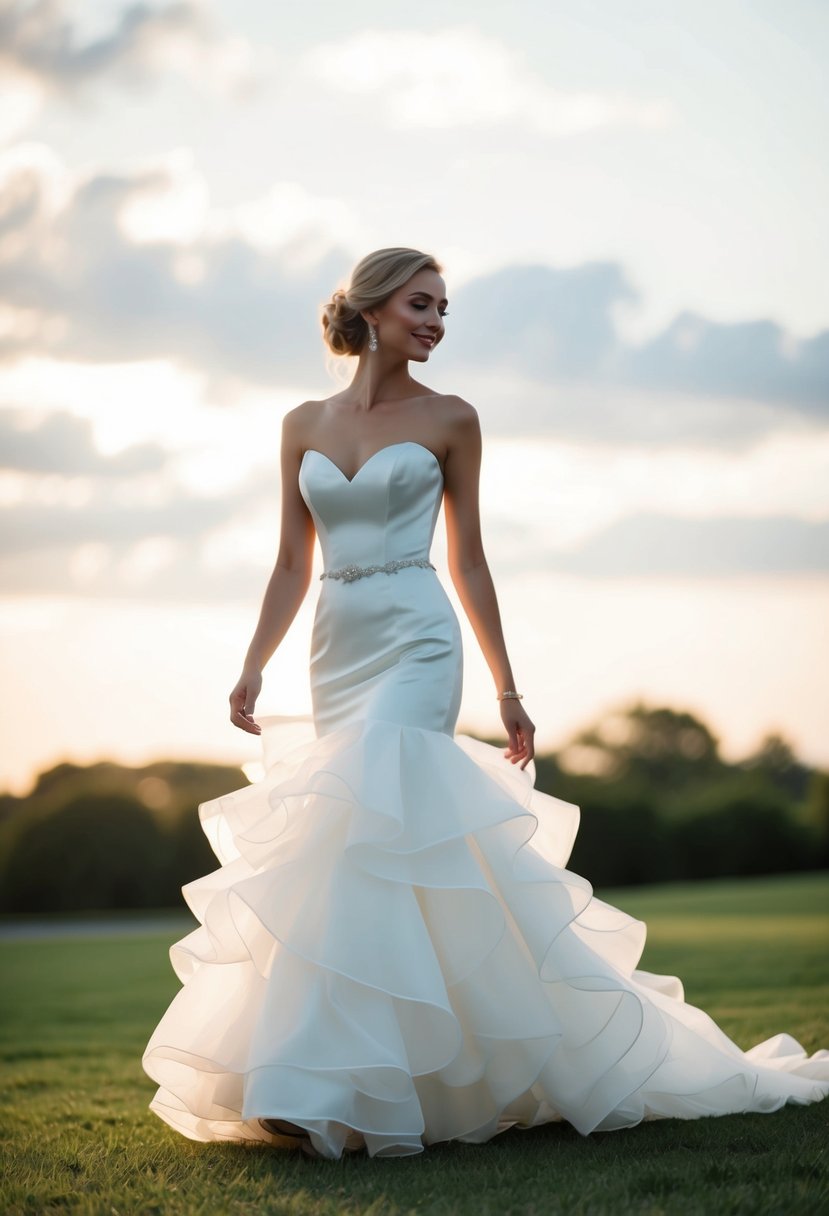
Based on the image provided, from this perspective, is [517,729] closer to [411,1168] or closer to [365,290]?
[411,1168]

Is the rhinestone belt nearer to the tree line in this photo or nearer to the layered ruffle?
the layered ruffle

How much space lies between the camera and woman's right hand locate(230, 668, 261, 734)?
5039 millimetres

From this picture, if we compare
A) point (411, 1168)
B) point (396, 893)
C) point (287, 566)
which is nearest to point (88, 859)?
point (287, 566)

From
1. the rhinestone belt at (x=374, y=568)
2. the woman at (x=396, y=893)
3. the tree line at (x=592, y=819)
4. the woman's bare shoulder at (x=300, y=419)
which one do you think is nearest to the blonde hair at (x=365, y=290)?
the woman at (x=396, y=893)

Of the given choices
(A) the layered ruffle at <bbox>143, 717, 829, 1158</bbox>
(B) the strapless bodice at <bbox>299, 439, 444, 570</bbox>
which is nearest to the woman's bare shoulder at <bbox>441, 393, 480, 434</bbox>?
(B) the strapless bodice at <bbox>299, 439, 444, 570</bbox>

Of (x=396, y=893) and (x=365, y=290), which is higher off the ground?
(x=365, y=290)

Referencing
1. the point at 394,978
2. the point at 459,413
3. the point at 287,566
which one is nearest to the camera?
the point at 394,978

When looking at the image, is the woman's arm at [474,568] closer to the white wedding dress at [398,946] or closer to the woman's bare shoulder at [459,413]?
the woman's bare shoulder at [459,413]

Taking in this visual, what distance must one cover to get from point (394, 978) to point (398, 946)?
0.10 meters

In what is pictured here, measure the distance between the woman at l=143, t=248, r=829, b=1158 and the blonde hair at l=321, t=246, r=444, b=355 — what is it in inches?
0.4

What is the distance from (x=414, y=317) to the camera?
198 inches

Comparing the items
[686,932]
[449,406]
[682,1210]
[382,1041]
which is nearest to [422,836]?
[382,1041]

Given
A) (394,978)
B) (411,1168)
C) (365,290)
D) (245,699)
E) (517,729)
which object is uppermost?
(365,290)

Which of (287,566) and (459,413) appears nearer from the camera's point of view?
(459,413)
